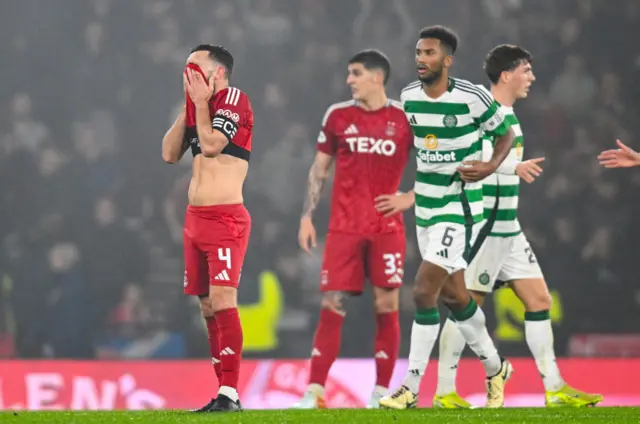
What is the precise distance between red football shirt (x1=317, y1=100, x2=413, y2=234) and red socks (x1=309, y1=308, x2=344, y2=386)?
506mm

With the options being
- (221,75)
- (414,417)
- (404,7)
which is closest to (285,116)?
(404,7)

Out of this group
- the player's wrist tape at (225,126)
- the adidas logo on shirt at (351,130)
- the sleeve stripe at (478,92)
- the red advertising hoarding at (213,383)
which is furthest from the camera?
the red advertising hoarding at (213,383)

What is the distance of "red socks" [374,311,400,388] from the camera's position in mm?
6605

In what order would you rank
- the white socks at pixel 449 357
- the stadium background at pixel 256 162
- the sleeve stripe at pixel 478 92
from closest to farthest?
the sleeve stripe at pixel 478 92 → the white socks at pixel 449 357 → the stadium background at pixel 256 162

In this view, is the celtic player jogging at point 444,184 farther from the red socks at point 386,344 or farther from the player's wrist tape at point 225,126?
the player's wrist tape at point 225,126

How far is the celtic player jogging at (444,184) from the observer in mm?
5742

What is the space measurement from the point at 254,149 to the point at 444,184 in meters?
4.28

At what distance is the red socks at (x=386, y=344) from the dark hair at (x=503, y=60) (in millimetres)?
1460

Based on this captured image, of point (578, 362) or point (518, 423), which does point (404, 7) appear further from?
point (518, 423)

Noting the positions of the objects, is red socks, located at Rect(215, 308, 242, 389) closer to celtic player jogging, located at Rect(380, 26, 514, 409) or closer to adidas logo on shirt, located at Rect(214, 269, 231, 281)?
adidas logo on shirt, located at Rect(214, 269, 231, 281)

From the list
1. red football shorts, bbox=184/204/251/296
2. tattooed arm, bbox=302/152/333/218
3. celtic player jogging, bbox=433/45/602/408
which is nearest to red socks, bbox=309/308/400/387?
celtic player jogging, bbox=433/45/602/408

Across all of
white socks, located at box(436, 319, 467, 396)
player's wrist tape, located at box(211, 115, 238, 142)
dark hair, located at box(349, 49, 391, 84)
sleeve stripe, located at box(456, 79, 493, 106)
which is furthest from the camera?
dark hair, located at box(349, 49, 391, 84)

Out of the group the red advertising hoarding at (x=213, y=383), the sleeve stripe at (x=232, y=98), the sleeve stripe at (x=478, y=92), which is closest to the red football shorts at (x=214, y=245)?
the sleeve stripe at (x=232, y=98)

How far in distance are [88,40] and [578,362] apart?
15.8ft
